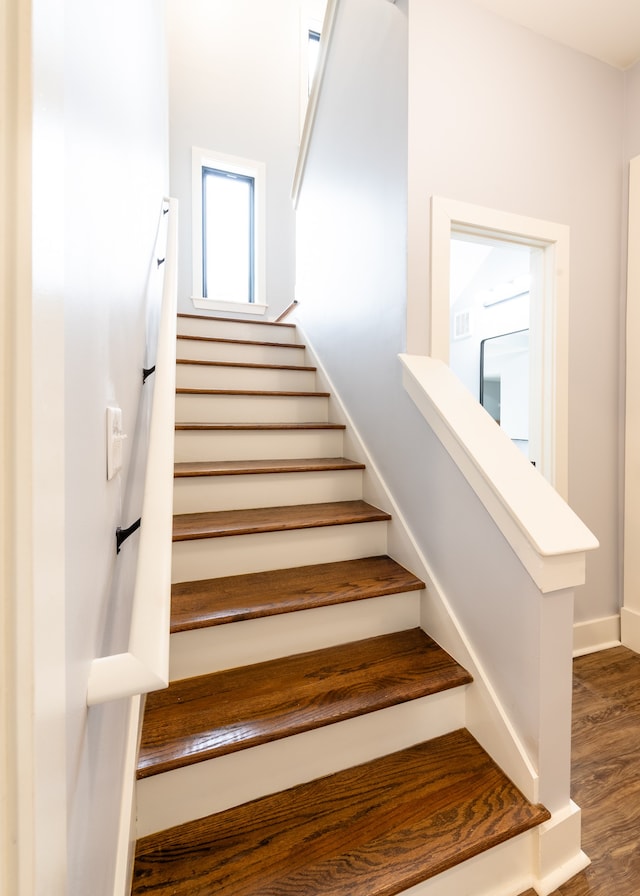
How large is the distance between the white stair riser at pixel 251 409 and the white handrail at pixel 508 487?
87cm

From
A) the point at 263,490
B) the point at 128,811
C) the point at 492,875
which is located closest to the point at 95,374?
the point at 128,811

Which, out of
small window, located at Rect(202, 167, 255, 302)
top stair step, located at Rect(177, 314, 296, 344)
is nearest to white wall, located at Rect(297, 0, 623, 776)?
top stair step, located at Rect(177, 314, 296, 344)

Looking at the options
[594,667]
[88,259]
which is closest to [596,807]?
[594,667]

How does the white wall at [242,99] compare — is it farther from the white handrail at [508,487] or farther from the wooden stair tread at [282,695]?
the wooden stair tread at [282,695]

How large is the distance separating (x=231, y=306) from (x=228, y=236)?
732mm

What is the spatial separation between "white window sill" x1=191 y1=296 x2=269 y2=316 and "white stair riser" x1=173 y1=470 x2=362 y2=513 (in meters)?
2.68

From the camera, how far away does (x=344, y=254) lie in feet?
7.17

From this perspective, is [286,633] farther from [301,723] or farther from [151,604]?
[151,604]

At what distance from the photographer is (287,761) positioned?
1.10m

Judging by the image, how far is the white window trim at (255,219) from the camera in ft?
12.5

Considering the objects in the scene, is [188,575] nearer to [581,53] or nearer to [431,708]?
[431,708]

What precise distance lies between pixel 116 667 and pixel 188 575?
0.99 m

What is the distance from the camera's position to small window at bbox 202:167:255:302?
399 cm

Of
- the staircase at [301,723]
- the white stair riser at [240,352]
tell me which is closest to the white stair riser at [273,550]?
the staircase at [301,723]
